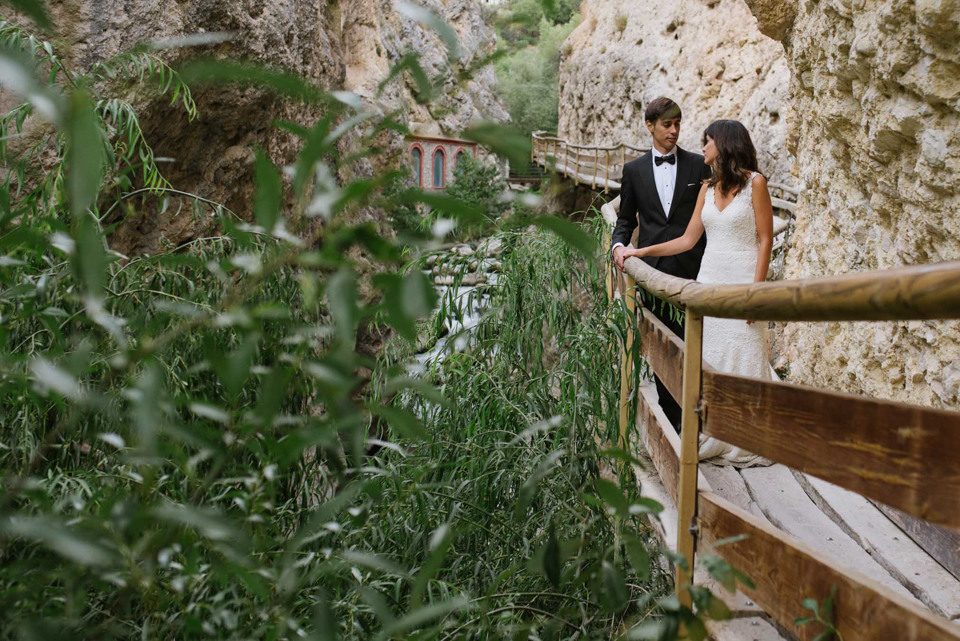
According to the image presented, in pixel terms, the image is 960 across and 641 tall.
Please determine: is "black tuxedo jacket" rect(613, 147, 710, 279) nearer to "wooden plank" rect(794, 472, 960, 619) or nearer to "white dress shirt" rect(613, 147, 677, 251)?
"white dress shirt" rect(613, 147, 677, 251)

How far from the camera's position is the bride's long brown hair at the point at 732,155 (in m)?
3.39

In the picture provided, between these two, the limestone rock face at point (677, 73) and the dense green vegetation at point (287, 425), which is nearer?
the dense green vegetation at point (287, 425)

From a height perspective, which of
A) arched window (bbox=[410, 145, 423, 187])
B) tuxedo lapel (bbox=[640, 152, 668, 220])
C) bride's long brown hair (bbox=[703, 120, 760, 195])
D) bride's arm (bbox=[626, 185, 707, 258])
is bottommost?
bride's arm (bbox=[626, 185, 707, 258])

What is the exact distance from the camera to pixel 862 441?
3.86 feet

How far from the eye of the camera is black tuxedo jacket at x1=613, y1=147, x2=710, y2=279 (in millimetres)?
3842

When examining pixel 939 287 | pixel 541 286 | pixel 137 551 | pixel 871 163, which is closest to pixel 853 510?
pixel 541 286

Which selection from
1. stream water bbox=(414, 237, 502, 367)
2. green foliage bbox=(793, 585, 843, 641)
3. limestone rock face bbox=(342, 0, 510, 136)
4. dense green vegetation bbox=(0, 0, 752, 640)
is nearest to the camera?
dense green vegetation bbox=(0, 0, 752, 640)

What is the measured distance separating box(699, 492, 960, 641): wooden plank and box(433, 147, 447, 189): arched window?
30.9 m

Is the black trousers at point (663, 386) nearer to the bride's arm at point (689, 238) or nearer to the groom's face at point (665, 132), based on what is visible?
the bride's arm at point (689, 238)

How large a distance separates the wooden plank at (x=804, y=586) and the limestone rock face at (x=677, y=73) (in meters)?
10.5

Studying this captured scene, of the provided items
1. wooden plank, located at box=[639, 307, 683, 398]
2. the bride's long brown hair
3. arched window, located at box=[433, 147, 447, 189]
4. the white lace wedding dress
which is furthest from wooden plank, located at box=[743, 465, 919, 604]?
arched window, located at box=[433, 147, 447, 189]

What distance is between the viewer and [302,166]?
2.07ft

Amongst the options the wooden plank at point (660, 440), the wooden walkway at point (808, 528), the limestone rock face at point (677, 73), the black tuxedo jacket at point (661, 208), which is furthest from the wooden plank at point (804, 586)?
the limestone rock face at point (677, 73)

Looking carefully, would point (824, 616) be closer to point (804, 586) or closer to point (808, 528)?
point (804, 586)
